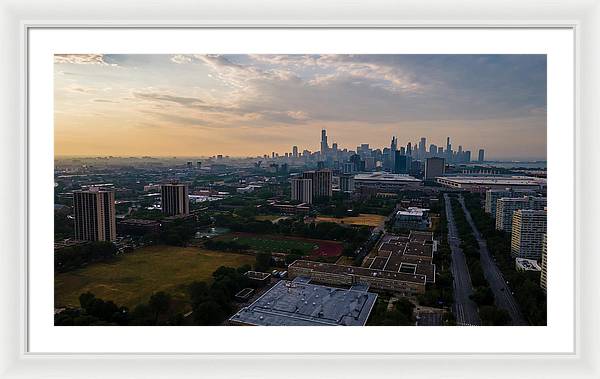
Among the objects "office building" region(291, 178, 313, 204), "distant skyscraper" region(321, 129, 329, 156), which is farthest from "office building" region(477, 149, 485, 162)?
"office building" region(291, 178, 313, 204)

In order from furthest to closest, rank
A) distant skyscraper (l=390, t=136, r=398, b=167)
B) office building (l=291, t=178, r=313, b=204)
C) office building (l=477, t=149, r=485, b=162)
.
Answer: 1. office building (l=291, t=178, r=313, b=204)
2. distant skyscraper (l=390, t=136, r=398, b=167)
3. office building (l=477, t=149, r=485, b=162)

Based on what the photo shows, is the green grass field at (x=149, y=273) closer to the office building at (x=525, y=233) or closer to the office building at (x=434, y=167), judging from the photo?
the office building at (x=434, y=167)

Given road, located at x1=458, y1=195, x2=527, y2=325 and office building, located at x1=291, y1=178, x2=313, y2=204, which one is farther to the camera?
office building, located at x1=291, y1=178, x2=313, y2=204

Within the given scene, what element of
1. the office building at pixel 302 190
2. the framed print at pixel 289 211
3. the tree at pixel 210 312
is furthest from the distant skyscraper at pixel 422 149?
the tree at pixel 210 312

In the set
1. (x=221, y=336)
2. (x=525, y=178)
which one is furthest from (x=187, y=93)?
(x=525, y=178)

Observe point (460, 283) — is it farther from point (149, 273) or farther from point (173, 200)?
point (173, 200)

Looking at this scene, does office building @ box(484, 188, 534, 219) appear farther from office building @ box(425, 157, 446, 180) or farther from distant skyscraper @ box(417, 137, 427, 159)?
distant skyscraper @ box(417, 137, 427, 159)
